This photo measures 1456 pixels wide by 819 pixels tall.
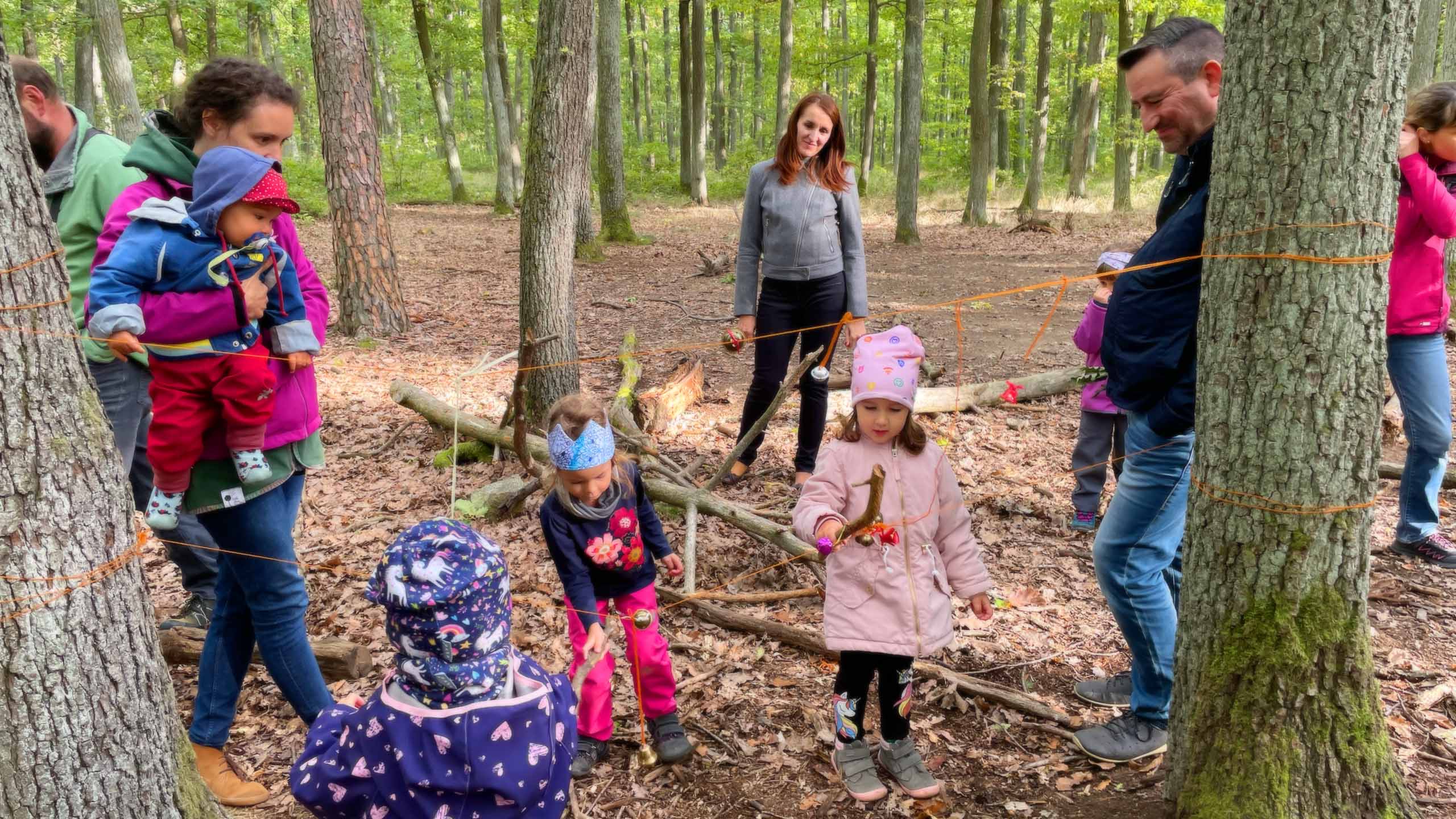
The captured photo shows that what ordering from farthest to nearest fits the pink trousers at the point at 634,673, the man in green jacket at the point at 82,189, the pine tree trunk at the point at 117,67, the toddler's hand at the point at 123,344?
the pine tree trunk at the point at 117,67 < the man in green jacket at the point at 82,189 < the pink trousers at the point at 634,673 < the toddler's hand at the point at 123,344

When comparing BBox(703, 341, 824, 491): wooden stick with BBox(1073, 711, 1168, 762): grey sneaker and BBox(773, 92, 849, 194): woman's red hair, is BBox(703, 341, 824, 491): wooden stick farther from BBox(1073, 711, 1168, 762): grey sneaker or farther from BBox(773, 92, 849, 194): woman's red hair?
BBox(1073, 711, 1168, 762): grey sneaker

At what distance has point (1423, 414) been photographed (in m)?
4.14

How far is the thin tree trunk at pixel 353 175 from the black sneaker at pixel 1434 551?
8.29 metres

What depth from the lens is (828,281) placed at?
5.02 m

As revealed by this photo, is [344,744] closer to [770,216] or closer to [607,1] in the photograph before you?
[770,216]

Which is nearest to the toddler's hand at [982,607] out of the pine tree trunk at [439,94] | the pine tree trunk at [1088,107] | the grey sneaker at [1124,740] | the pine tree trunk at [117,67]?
the grey sneaker at [1124,740]

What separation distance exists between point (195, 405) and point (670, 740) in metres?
1.94

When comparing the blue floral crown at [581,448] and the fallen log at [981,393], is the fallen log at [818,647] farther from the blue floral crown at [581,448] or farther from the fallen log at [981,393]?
the fallen log at [981,393]

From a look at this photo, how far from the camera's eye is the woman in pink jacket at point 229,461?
257 cm

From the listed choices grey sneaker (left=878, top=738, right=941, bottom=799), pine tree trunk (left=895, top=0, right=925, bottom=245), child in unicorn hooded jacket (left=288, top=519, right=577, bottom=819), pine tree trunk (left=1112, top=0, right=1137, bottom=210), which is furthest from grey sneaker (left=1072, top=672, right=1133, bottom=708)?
pine tree trunk (left=1112, top=0, right=1137, bottom=210)

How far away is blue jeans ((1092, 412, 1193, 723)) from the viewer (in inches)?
106

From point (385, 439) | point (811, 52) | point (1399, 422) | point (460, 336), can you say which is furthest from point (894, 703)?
point (811, 52)

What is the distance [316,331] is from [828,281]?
118 inches

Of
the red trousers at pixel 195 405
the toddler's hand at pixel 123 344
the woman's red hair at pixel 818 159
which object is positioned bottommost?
the red trousers at pixel 195 405
